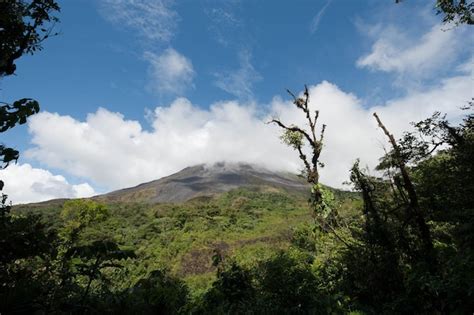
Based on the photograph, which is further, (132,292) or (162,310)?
(162,310)

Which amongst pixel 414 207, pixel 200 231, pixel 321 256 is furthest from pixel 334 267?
pixel 200 231

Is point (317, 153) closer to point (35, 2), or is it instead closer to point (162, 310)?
point (162, 310)

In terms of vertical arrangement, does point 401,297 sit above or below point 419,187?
below

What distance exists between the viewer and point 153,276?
7.26 metres

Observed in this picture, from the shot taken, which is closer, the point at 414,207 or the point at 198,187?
the point at 414,207

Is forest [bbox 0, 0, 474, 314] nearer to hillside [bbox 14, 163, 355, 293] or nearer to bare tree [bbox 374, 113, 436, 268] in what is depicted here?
bare tree [bbox 374, 113, 436, 268]

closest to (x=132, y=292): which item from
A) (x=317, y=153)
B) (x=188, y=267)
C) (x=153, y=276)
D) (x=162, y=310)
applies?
(x=162, y=310)

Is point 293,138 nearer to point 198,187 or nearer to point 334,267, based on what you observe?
point 334,267

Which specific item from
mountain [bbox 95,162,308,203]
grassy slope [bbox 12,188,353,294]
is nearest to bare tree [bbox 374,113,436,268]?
grassy slope [bbox 12,188,353,294]

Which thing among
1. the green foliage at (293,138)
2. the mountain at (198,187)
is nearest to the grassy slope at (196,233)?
the green foliage at (293,138)

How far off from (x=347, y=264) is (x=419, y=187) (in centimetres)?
639

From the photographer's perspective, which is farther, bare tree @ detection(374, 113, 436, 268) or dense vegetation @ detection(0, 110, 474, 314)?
bare tree @ detection(374, 113, 436, 268)

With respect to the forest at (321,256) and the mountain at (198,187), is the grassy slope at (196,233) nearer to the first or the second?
the forest at (321,256)

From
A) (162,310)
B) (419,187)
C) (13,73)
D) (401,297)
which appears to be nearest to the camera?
(13,73)
